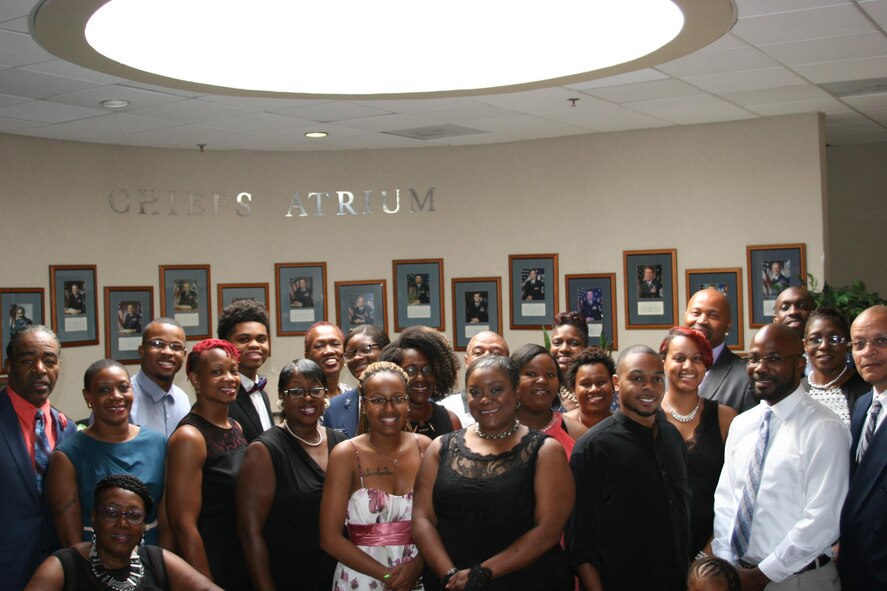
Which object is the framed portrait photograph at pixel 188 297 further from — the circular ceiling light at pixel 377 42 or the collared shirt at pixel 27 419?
the collared shirt at pixel 27 419

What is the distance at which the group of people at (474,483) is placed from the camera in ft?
12.1

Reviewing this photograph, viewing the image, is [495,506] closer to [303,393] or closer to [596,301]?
[303,393]

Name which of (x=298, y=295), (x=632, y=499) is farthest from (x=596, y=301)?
(x=632, y=499)

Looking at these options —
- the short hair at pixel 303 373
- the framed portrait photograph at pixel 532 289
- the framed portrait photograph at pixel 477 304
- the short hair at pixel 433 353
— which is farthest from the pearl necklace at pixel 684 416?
the framed portrait photograph at pixel 477 304

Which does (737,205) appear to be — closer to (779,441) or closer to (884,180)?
(884,180)

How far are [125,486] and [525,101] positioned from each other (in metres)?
4.87

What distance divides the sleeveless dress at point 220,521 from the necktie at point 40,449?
27.8 inches

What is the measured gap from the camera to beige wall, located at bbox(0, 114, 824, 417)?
345 inches

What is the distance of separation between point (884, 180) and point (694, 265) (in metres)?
3.54

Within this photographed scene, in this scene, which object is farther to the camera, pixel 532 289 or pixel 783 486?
pixel 532 289

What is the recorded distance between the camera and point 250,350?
5.58 m

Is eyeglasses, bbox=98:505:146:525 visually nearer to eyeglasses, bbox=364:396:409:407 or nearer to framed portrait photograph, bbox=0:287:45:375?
eyeglasses, bbox=364:396:409:407

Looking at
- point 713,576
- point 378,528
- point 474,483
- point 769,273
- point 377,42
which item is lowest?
point 713,576

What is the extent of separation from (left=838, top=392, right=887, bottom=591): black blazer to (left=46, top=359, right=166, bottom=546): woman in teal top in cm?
287
